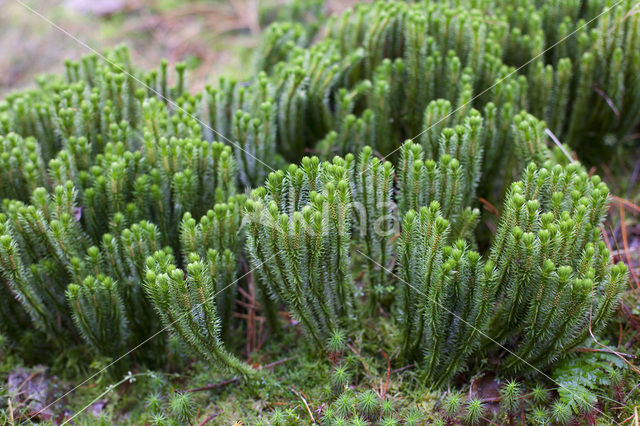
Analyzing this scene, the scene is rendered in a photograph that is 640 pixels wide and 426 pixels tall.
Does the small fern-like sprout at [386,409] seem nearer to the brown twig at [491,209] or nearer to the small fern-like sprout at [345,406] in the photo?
the small fern-like sprout at [345,406]

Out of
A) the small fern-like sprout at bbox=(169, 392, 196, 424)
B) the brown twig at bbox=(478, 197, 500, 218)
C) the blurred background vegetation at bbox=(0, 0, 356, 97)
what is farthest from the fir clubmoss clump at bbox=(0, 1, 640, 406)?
the blurred background vegetation at bbox=(0, 0, 356, 97)

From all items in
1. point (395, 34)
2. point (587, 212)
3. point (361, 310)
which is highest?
point (395, 34)

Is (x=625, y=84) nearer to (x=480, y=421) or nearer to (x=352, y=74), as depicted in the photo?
(x=352, y=74)

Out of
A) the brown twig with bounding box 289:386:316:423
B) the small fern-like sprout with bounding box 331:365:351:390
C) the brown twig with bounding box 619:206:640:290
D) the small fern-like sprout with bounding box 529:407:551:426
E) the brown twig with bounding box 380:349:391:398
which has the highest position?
the brown twig with bounding box 619:206:640:290

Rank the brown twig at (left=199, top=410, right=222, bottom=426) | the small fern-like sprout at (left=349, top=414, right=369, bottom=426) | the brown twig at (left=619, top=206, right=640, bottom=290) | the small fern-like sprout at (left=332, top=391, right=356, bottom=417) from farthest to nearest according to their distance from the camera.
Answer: the brown twig at (left=619, top=206, right=640, bottom=290) < the brown twig at (left=199, top=410, right=222, bottom=426) < the small fern-like sprout at (left=332, top=391, right=356, bottom=417) < the small fern-like sprout at (left=349, top=414, right=369, bottom=426)

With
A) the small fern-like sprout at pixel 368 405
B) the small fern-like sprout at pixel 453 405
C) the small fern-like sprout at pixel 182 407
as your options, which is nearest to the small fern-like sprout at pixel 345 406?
the small fern-like sprout at pixel 368 405

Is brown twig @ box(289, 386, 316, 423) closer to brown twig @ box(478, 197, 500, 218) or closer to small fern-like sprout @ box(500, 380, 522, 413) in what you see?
small fern-like sprout @ box(500, 380, 522, 413)

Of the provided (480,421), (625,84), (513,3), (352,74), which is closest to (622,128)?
(625,84)

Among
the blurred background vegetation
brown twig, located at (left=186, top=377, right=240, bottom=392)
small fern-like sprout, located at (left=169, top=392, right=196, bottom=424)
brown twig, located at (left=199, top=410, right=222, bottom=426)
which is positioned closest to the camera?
small fern-like sprout, located at (left=169, top=392, right=196, bottom=424)

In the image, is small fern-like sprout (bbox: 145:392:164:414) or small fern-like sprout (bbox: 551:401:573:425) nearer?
small fern-like sprout (bbox: 551:401:573:425)

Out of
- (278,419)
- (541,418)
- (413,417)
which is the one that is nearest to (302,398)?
(278,419)
